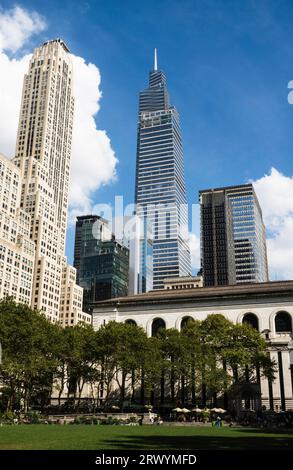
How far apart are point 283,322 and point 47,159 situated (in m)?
108

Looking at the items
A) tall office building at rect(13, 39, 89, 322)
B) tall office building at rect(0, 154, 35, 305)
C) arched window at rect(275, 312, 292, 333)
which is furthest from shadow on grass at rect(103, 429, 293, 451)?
tall office building at rect(13, 39, 89, 322)

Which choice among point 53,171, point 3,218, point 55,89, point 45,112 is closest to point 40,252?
point 3,218

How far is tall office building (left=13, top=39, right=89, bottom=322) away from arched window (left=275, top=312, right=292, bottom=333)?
75742 mm

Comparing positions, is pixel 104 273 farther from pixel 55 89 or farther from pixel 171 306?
pixel 171 306

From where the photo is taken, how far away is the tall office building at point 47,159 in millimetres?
137375

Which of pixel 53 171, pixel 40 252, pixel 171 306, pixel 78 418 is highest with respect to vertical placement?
pixel 53 171

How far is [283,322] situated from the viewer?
75.4 meters

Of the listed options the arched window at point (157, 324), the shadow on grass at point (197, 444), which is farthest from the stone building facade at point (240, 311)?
the shadow on grass at point (197, 444)

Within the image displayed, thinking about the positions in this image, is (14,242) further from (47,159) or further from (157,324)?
(157,324)

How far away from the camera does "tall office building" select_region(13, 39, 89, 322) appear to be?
451ft

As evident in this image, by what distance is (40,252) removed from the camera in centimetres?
13625

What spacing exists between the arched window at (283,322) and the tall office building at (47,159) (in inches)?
2982

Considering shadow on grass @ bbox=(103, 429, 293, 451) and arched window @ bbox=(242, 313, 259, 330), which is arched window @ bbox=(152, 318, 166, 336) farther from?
shadow on grass @ bbox=(103, 429, 293, 451)

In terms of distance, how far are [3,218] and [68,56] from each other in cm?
8589
